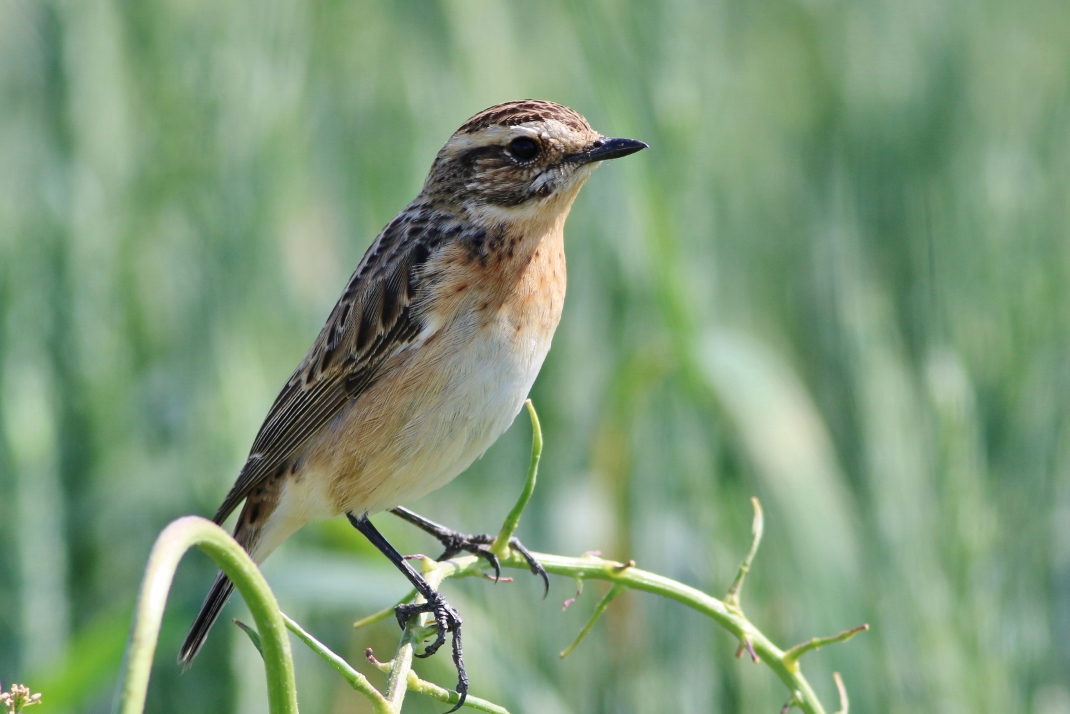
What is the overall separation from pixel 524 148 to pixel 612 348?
94 centimetres

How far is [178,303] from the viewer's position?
4.30m

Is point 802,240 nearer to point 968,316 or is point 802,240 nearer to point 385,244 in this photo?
point 968,316

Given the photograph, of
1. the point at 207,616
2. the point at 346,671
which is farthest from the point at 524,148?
the point at 346,671

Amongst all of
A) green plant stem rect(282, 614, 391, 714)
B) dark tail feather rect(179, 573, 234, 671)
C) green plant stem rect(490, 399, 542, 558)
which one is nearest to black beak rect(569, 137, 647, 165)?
green plant stem rect(490, 399, 542, 558)

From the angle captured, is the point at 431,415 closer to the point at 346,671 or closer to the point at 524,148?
the point at 524,148

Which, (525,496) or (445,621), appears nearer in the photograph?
(525,496)

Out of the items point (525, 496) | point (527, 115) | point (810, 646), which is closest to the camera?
point (525, 496)

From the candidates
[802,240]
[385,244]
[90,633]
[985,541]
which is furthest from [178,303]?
[985,541]

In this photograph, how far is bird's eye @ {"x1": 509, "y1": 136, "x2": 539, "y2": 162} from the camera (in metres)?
3.20

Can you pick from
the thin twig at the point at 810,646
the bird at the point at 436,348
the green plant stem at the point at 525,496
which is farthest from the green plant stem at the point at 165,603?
the bird at the point at 436,348

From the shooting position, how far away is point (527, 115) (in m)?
3.18

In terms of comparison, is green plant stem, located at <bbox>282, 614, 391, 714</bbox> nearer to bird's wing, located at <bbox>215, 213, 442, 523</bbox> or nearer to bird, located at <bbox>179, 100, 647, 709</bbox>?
bird, located at <bbox>179, 100, 647, 709</bbox>

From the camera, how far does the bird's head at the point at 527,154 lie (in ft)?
10.4

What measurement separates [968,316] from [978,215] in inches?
11.8
